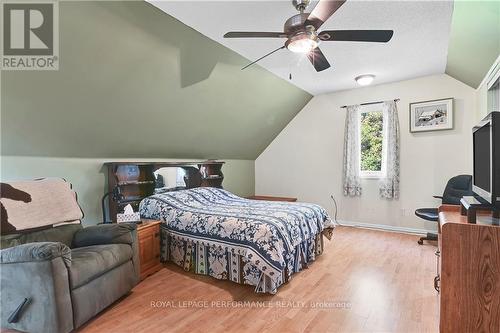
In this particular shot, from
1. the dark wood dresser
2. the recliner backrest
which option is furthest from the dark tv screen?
the recliner backrest

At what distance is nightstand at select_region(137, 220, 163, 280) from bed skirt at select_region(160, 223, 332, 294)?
0.57 ft

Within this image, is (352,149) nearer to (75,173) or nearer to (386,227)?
(386,227)

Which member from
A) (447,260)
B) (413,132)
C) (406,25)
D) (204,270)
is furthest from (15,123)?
(413,132)

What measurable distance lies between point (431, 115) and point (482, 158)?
2.71 meters

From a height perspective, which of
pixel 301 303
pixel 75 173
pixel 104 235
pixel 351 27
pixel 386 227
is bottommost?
pixel 301 303

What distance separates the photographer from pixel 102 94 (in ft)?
8.43

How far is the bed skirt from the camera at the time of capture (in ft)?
8.02

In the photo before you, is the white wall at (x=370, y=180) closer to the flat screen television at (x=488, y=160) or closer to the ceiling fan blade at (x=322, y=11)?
the flat screen television at (x=488, y=160)

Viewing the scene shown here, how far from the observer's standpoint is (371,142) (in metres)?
4.61

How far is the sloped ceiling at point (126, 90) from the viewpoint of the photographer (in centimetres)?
212

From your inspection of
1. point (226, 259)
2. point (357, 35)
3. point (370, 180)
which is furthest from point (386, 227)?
point (357, 35)

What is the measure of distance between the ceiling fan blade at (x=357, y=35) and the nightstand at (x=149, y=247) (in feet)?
8.14

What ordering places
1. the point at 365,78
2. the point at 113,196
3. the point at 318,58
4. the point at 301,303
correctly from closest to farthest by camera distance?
the point at 301,303 → the point at 318,58 → the point at 113,196 → the point at 365,78

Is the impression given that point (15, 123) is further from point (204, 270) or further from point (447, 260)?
point (447, 260)
